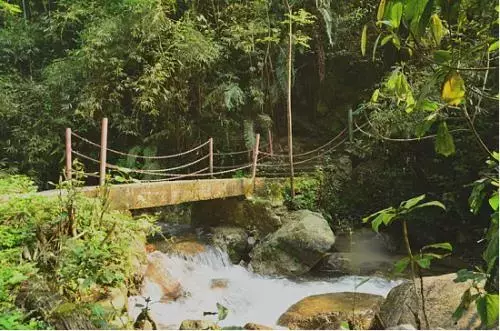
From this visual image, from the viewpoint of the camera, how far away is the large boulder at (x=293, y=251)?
7281mm

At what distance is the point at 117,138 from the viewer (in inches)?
463

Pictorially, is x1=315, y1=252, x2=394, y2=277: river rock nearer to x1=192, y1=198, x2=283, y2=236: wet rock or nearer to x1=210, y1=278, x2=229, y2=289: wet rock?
x1=192, y1=198, x2=283, y2=236: wet rock

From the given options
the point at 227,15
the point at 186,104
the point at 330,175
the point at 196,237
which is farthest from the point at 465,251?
the point at 227,15

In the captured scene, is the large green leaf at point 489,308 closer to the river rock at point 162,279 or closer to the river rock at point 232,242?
the river rock at point 162,279

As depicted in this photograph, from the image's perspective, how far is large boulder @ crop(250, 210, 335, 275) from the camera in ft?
23.9

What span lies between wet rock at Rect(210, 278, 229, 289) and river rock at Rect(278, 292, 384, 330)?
1396mm

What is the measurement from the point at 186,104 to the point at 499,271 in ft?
33.0

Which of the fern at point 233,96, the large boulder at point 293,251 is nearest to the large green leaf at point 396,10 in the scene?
the large boulder at point 293,251

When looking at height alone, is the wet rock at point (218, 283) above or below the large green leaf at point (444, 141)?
below

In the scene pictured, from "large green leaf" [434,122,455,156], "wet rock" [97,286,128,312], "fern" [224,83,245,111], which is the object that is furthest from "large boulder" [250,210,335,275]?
"large green leaf" [434,122,455,156]

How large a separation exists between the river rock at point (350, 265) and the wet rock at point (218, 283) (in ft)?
5.80

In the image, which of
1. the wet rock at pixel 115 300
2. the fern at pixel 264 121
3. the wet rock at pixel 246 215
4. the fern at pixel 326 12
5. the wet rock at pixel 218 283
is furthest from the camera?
the fern at pixel 264 121

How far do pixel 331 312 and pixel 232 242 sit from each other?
10.8 ft

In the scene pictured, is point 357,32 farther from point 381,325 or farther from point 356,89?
point 381,325
